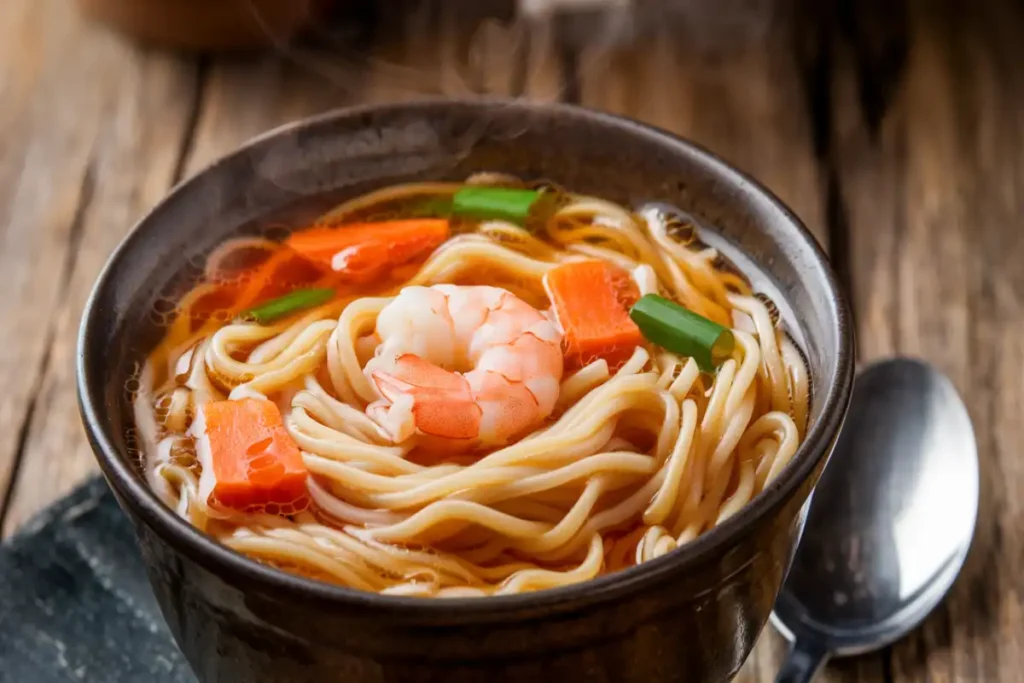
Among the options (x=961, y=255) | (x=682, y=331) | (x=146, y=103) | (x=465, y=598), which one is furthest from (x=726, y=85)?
(x=465, y=598)

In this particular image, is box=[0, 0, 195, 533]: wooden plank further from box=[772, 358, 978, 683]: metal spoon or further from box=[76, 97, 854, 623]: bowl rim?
box=[772, 358, 978, 683]: metal spoon

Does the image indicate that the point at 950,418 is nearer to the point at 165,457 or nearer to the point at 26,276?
the point at 165,457

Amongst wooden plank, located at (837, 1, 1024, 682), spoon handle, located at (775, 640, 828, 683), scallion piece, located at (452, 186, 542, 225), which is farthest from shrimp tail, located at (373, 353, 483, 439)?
wooden plank, located at (837, 1, 1024, 682)

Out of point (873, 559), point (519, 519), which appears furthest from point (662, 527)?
point (873, 559)

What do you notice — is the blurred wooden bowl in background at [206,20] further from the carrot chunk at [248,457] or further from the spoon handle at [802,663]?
the spoon handle at [802,663]

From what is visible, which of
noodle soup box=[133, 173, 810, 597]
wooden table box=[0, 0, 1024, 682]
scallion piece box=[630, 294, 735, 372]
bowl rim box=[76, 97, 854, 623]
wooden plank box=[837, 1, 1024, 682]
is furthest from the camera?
wooden table box=[0, 0, 1024, 682]

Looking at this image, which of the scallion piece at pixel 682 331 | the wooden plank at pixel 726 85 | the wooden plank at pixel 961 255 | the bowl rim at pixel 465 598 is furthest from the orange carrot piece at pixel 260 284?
the wooden plank at pixel 726 85
